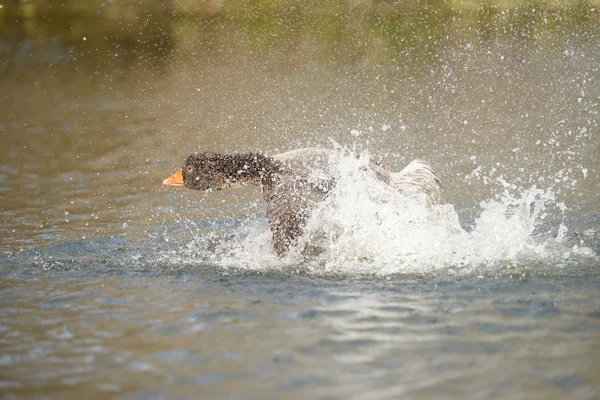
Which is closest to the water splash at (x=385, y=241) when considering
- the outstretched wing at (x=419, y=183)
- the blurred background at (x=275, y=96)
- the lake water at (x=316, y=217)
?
the lake water at (x=316, y=217)

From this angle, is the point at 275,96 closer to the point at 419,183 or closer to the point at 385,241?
the point at 419,183

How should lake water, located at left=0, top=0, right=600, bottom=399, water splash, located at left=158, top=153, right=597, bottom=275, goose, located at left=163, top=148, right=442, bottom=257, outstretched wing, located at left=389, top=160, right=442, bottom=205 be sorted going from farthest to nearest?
outstretched wing, located at left=389, top=160, right=442, bottom=205, goose, located at left=163, top=148, right=442, bottom=257, water splash, located at left=158, top=153, right=597, bottom=275, lake water, located at left=0, top=0, right=600, bottom=399

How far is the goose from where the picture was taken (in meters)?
7.54

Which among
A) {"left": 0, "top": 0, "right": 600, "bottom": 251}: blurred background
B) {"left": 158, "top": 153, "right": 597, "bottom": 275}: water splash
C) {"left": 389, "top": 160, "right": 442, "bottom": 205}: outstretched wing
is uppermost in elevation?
{"left": 0, "top": 0, "right": 600, "bottom": 251}: blurred background

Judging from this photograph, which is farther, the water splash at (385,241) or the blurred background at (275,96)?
the blurred background at (275,96)

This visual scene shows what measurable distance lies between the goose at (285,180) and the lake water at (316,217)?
180 millimetres

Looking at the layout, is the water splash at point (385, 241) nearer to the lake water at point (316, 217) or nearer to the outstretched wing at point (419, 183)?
the lake water at point (316, 217)

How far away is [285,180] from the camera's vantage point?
778cm

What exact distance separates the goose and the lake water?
0.59 ft

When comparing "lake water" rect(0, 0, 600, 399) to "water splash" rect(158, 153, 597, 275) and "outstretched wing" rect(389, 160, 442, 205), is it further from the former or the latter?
A: "outstretched wing" rect(389, 160, 442, 205)

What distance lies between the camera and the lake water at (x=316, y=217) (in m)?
5.23

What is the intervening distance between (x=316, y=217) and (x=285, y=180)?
52 cm

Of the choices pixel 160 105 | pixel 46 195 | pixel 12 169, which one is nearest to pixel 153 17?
pixel 160 105

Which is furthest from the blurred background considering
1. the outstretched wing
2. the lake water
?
the outstretched wing
